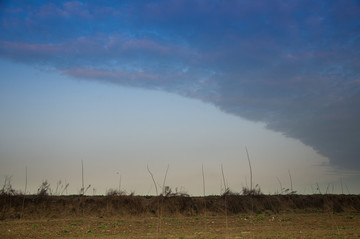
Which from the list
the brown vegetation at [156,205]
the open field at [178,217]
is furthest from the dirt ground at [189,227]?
the brown vegetation at [156,205]

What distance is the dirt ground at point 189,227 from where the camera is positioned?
16.7 meters

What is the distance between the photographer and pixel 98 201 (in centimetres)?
2555

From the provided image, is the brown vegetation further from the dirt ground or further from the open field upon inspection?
the dirt ground

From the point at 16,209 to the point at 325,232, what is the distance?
18729 mm

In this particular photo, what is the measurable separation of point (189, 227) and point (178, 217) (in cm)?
485

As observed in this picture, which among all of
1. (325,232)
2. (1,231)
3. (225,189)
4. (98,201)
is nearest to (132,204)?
(98,201)

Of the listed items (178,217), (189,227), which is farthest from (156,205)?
(189,227)

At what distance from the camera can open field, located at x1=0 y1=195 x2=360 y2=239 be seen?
58.3ft

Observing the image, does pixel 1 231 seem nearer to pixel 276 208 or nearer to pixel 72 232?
pixel 72 232

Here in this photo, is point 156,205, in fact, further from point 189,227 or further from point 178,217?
point 189,227

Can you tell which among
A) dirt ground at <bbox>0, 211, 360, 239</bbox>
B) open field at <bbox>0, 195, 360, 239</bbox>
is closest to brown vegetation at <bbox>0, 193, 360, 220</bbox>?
open field at <bbox>0, 195, 360, 239</bbox>

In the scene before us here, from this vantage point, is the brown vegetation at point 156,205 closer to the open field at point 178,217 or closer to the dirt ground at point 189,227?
the open field at point 178,217

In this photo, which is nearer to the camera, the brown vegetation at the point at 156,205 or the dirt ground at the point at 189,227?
the dirt ground at the point at 189,227

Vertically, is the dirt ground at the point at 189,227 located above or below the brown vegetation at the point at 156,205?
below
